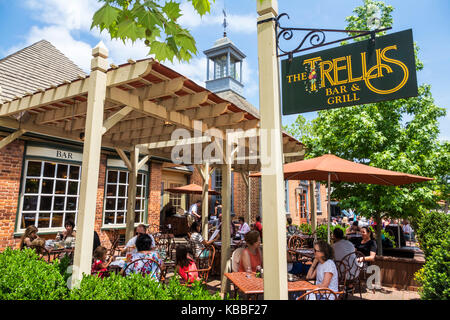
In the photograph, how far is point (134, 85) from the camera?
179 inches

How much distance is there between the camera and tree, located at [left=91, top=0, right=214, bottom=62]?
8.89ft

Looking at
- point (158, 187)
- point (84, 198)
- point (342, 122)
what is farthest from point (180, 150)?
point (84, 198)

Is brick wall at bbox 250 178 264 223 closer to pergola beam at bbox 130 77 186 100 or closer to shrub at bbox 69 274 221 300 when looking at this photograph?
pergola beam at bbox 130 77 186 100

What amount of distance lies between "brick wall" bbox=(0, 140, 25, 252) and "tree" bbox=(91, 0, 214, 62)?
19.6ft

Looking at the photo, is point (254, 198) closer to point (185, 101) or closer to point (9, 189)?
point (9, 189)

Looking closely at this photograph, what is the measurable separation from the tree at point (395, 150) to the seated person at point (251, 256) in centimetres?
395

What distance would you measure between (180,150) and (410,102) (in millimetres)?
6683

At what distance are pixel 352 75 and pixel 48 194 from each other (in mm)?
8566

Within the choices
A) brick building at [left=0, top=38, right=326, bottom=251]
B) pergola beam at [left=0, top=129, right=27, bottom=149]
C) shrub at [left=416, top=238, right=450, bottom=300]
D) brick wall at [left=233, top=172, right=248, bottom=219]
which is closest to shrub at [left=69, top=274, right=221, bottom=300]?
shrub at [left=416, top=238, right=450, bottom=300]

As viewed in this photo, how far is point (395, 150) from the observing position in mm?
7125

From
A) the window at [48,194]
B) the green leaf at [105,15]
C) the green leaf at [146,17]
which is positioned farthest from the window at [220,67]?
→ the green leaf at [105,15]

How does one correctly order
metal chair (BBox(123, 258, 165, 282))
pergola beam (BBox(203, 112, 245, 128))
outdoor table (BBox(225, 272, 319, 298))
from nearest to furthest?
outdoor table (BBox(225, 272, 319, 298))
metal chair (BBox(123, 258, 165, 282))
pergola beam (BBox(203, 112, 245, 128))

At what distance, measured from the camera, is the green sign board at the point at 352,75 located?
2219mm
